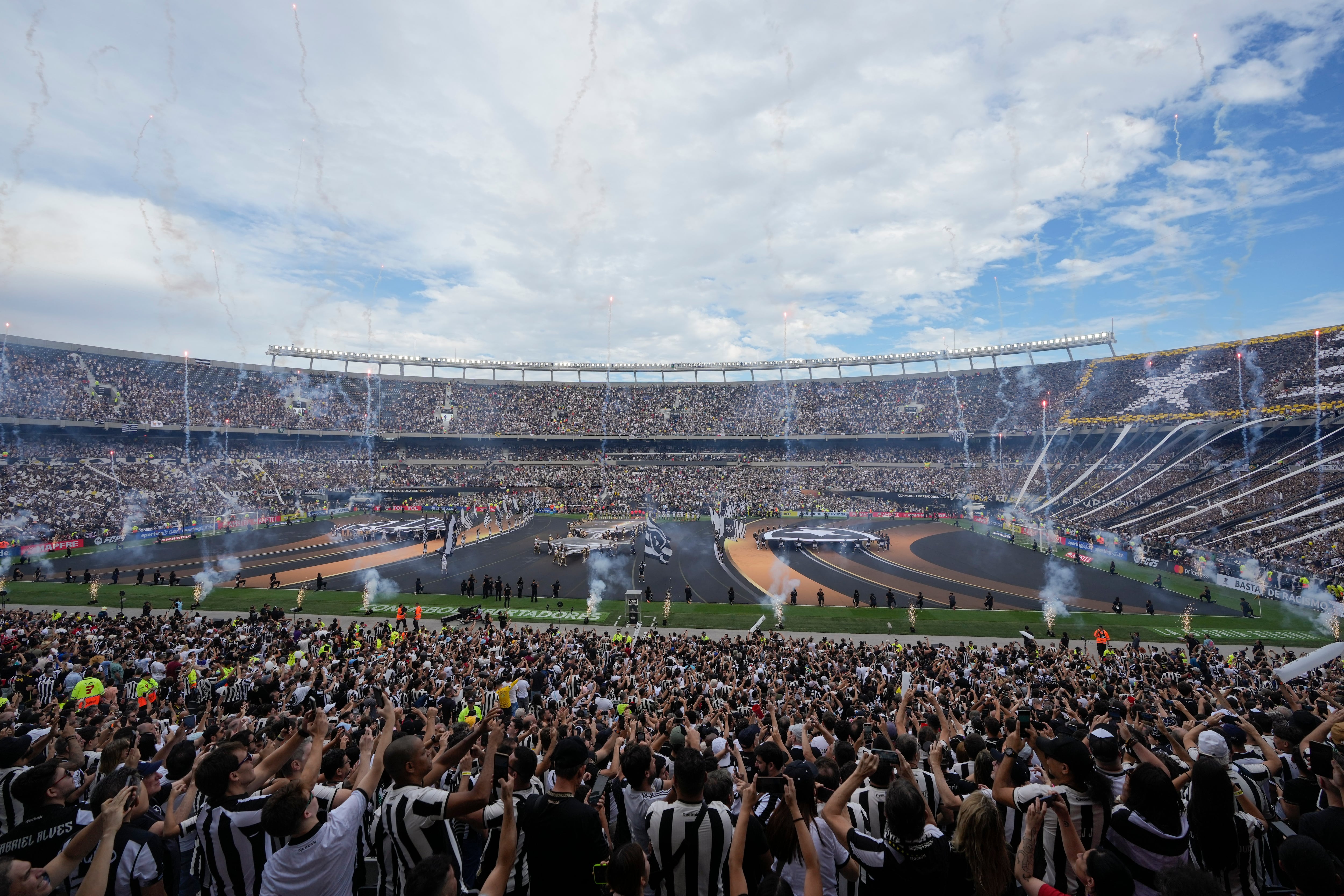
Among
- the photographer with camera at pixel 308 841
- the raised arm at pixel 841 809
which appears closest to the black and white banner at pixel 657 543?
the photographer with camera at pixel 308 841

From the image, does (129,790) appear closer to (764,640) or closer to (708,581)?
(764,640)

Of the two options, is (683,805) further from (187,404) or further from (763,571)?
(187,404)

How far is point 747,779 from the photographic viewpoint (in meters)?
5.53

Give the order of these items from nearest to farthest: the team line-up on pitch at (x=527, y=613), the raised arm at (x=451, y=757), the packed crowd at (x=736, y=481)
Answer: the raised arm at (x=451, y=757)
the team line-up on pitch at (x=527, y=613)
the packed crowd at (x=736, y=481)

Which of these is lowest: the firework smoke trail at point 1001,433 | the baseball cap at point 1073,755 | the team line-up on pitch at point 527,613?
the team line-up on pitch at point 527,613

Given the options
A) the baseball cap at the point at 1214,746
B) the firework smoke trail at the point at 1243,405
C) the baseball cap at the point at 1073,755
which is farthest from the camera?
the firework smoke trail at the point at 1243,405

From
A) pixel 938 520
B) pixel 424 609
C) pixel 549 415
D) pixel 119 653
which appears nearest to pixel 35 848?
pixel 119 653

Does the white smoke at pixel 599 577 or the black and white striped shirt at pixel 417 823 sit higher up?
the black and white striped shirt at pixel 417 823

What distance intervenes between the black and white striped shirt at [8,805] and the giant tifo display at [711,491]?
23.4 meters

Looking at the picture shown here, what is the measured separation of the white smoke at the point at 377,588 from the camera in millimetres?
30969

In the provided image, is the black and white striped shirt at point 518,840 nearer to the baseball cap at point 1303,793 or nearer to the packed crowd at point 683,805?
the packed crowd at point 683,805

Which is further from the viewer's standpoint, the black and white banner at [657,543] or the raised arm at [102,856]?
the black and white banner at [657,543]

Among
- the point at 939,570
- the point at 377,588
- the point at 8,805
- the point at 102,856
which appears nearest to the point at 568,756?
the point at 102,856

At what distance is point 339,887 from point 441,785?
2.36m
